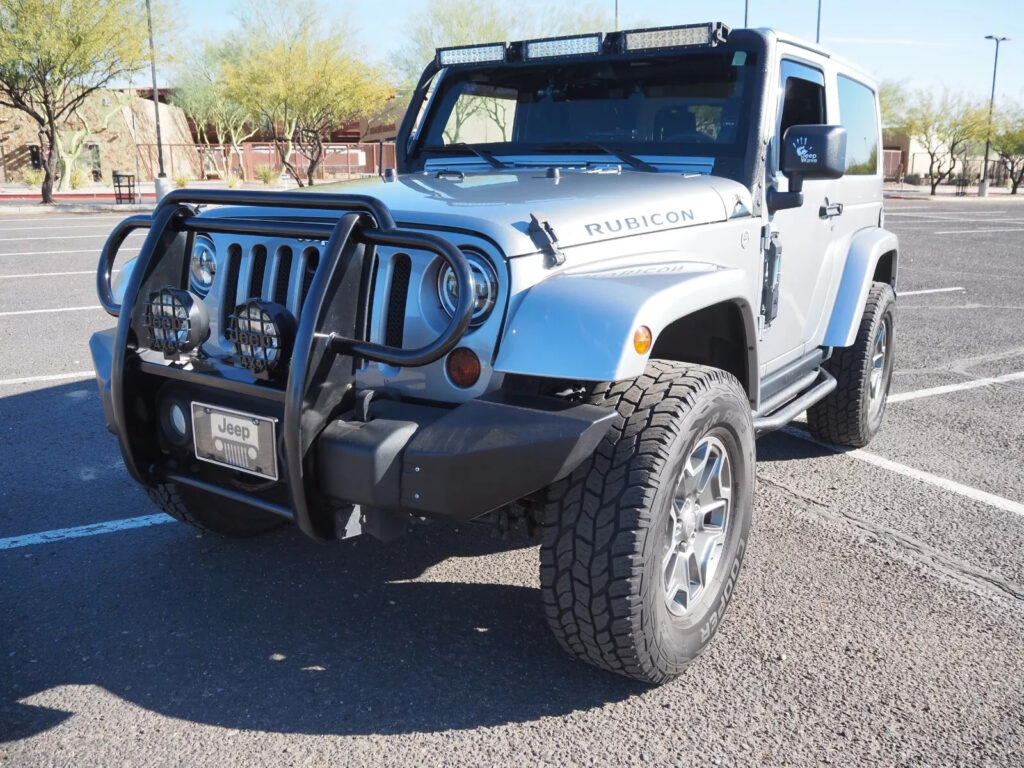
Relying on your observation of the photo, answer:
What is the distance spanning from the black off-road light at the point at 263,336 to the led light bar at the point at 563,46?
1.95 m

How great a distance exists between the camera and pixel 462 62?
433 cm

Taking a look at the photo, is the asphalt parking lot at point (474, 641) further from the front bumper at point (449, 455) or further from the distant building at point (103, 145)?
the distant building at point (103, 145)

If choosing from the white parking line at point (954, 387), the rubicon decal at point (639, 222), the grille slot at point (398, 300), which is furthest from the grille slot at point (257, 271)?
the white parking line at point (954, 387)

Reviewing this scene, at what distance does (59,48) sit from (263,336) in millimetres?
26690

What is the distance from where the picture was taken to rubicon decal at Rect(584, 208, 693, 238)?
2.78m

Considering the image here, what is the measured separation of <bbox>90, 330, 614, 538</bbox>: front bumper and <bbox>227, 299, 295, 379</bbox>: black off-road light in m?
0.24

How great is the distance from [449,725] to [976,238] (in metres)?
18.8

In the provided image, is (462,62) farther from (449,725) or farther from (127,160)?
(127,160)

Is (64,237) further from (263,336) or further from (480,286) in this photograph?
(480,286)

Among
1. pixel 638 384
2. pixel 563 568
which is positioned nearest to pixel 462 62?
pixel 638 384

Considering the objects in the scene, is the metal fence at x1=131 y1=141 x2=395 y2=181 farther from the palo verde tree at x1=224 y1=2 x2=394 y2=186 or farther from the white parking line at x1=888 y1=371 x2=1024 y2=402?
the white parking line at x1=888 y1=371 x2=1024 y2=402

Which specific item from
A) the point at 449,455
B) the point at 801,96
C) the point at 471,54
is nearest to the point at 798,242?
the point at 801,96

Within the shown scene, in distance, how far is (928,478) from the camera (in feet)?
14.8

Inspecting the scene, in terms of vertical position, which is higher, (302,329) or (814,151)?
(814,151)
